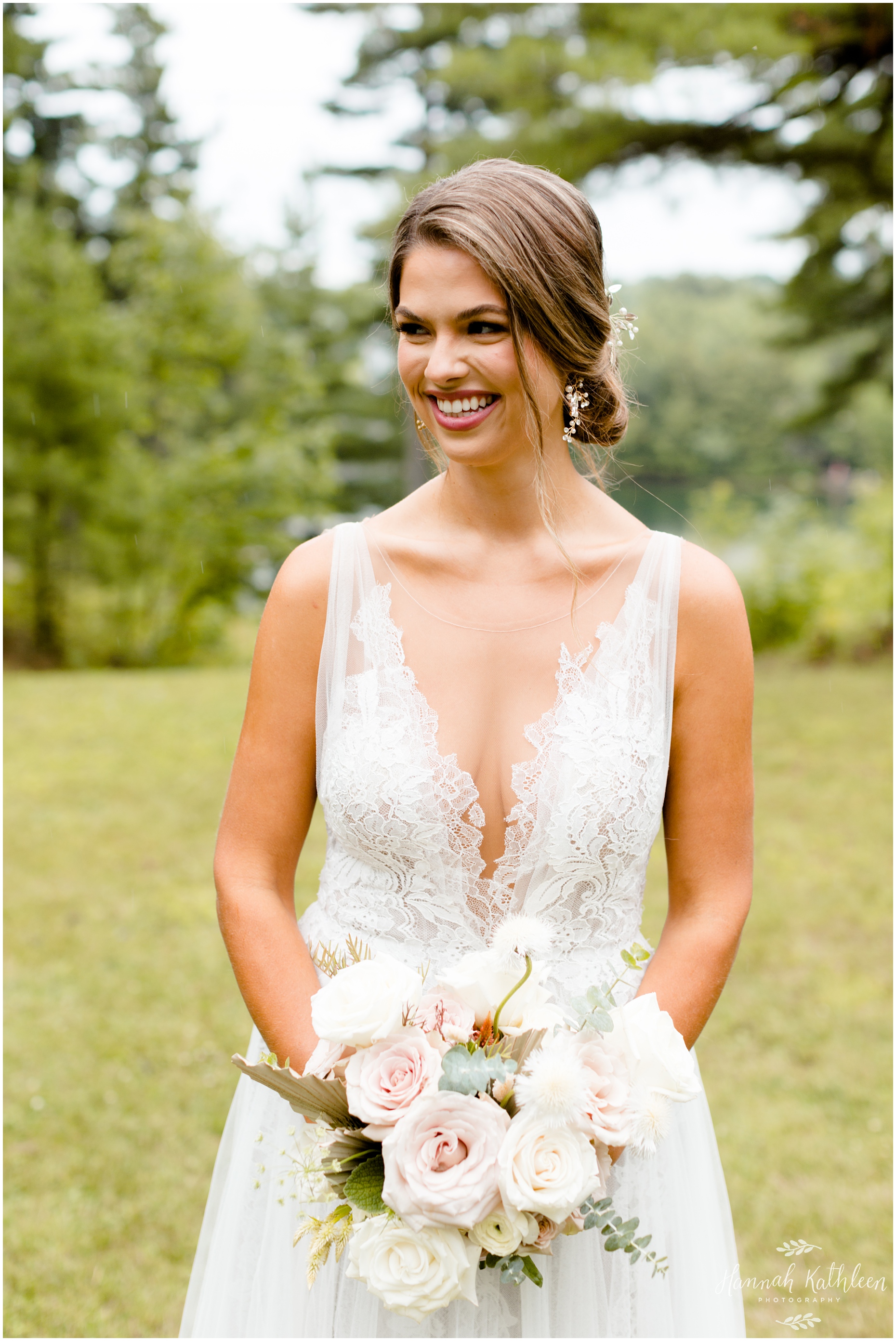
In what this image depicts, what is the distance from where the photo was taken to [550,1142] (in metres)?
1.38

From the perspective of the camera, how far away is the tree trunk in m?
13.3

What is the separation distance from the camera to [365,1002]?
146 centimetres

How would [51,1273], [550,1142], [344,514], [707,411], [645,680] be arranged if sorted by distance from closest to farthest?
1. [550,1142]
2. [645,680]
3. [51,1273]
4. [344,514]
5. [707,411]

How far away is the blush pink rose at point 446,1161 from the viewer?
136 cm

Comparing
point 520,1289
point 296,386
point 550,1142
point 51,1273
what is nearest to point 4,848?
point 51,1273

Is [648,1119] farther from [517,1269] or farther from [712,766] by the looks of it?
[712,766]

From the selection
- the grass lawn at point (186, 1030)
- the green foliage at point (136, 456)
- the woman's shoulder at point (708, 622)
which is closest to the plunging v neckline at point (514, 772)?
the woman's shoulder at point (708, 622)

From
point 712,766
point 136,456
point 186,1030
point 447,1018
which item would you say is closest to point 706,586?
point 712,766

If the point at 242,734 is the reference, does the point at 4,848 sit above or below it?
below

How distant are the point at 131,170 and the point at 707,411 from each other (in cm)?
1541

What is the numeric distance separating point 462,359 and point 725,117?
944 cm

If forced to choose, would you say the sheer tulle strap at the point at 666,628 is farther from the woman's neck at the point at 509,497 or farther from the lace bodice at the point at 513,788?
the woman's neck at the point at 509,497

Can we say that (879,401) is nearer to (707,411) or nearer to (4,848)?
(707,411)

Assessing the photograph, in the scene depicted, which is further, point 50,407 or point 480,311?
point 50,407
